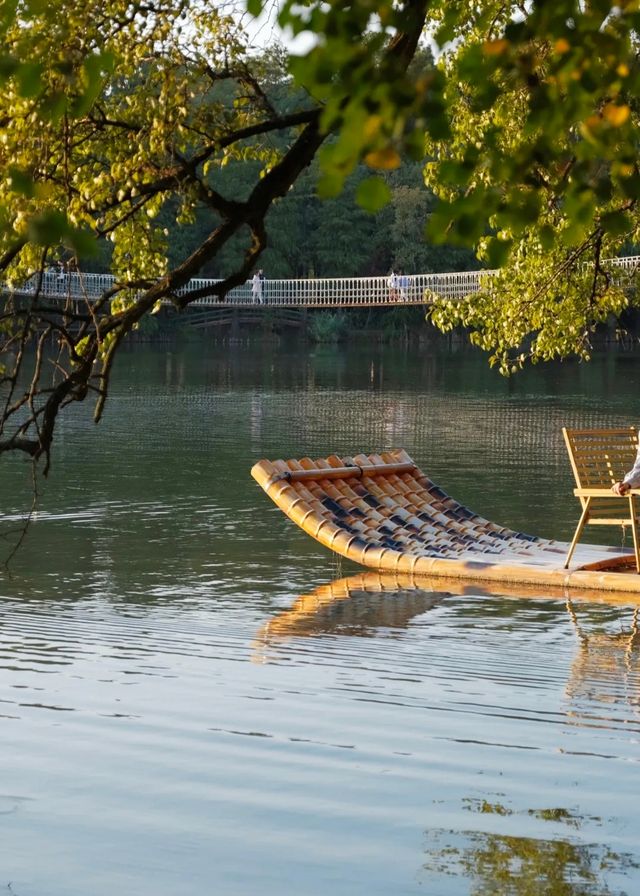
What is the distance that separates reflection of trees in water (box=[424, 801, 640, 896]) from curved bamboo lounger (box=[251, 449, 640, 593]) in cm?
487

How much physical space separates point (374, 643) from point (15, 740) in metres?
2.92

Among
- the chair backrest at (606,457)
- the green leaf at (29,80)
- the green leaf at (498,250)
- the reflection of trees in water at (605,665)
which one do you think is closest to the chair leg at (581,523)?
the chair backrest at (606,457)

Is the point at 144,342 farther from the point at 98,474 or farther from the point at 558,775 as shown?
the point at 558,775

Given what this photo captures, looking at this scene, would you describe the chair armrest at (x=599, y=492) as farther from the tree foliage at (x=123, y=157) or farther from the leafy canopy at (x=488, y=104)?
the leafy canopy at (x=488, y=104)

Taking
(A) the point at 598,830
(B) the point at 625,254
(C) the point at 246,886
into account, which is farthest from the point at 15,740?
(B) the point at 625,254

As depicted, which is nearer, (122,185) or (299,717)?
(122,185)

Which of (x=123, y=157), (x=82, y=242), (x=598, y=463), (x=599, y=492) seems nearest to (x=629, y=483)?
(x=599, y=492)

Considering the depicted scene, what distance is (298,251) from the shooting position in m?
70.2

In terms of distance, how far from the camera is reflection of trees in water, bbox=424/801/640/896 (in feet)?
17.5

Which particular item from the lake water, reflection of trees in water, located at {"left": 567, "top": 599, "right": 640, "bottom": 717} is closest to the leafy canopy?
the lake water

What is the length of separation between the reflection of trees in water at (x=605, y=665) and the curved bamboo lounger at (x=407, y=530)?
0.79 meters

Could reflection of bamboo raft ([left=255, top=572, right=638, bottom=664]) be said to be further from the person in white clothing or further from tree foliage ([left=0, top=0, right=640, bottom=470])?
tree foliage ([left=0, top=0, right=640, bottom=470])

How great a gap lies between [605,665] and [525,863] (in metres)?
3.30

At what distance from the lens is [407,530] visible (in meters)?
12.2
